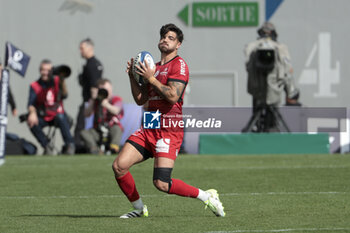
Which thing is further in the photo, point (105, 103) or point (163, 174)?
point (105, 103)

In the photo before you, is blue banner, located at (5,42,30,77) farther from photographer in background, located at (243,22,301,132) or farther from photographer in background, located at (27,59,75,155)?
photographer in background, located at (243,22,301,132)

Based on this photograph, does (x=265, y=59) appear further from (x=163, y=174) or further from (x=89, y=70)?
(x=163, y=174)

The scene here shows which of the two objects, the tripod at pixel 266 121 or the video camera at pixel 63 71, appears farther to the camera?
the tripod at pixel 266 121

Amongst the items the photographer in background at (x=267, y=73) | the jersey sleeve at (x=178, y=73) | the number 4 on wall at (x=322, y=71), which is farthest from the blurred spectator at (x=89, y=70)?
the jersey sleeve at (x=178, y=73)

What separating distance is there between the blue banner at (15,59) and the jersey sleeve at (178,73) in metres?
8.00

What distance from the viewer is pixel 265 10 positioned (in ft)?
78.7

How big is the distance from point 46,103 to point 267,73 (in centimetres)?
512

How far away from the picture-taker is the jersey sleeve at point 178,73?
804 cm

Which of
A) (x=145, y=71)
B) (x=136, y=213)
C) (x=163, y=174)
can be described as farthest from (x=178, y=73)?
(x=136, y=213)

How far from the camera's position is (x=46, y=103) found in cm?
1891

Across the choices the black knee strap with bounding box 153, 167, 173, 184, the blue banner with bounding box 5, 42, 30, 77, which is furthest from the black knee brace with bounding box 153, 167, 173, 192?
the blue banner with bounding box 5, 42, 30, 77

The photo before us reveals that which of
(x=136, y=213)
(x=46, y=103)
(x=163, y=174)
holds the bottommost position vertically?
(x=136, y=213)

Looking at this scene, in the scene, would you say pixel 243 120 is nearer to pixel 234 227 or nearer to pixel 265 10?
pixel 265 10

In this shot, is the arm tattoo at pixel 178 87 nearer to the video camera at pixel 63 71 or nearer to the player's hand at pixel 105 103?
the player's hand at pixel 105 103
